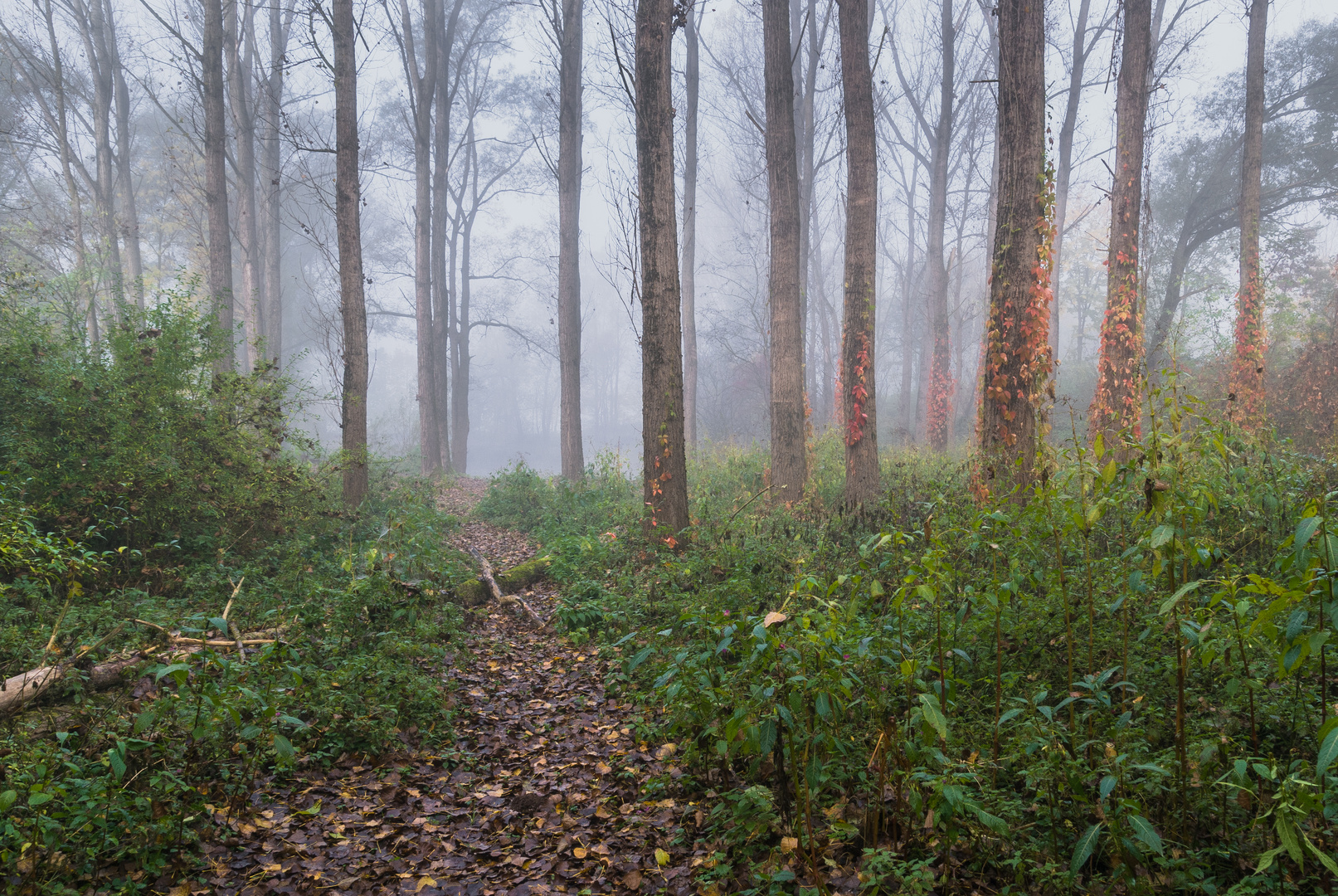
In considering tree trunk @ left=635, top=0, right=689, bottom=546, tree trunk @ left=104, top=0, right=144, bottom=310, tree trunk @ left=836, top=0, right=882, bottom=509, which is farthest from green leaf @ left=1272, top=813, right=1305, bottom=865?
tree trunk @ left=104, top=0, right=144, bottom=310

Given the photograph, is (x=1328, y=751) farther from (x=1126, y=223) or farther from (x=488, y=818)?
(x=1126, y=223)

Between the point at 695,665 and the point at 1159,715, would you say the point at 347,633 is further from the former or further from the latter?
the point at 1159,715

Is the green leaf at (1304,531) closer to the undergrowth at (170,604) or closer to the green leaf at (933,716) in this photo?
the green leaf at (933,716)

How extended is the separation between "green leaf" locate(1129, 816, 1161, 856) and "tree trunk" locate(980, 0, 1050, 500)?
437cm

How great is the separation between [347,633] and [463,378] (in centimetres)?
1941

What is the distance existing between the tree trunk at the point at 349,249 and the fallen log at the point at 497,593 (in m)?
2.97

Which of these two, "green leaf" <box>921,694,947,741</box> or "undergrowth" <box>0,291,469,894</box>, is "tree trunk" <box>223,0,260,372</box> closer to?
"undergrowth" <box>0,291,469,894</box>

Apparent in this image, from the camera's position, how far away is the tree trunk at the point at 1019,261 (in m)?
6.07

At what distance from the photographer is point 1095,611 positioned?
3.58 metres

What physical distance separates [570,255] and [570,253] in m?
0.05

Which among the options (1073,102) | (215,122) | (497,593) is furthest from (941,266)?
(215,122)

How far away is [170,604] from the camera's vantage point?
5.29 meters

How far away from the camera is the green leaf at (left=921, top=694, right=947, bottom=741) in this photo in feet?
7.18

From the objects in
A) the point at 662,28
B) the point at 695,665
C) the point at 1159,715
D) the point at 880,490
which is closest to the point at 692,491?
the point at 880,490
